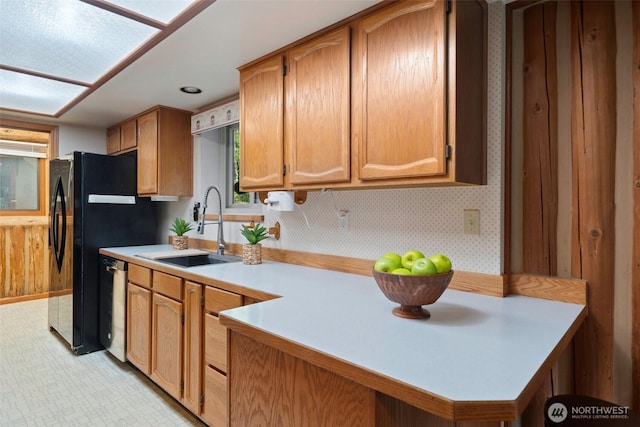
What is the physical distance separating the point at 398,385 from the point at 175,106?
2.98 metres

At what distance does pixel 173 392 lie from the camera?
6.85 feet

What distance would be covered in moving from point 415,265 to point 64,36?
2107mm

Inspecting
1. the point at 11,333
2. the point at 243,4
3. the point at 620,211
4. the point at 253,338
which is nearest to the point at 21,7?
the point at 243,4

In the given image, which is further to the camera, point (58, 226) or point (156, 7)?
point (58, 226)

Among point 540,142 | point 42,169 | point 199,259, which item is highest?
point 42,169

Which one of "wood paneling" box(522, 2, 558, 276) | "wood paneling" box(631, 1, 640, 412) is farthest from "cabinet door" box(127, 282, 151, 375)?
"wood paneling" box(631, 1, 640, 412)

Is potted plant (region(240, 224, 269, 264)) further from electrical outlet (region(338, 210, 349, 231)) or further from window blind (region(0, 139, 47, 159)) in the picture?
window blind (region(0, 139, 47, 159))

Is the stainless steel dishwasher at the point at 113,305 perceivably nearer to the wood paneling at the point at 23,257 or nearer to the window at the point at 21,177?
the wood paneling at the point at 23,257

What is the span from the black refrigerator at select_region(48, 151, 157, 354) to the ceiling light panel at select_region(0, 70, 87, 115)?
48cm

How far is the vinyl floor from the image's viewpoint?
1977 mm

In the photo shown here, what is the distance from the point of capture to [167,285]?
2.15 m

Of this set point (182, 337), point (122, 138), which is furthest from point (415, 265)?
point (122, 138)

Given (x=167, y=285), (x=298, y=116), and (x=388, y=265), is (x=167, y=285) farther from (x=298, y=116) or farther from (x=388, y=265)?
(x=388, y=265)

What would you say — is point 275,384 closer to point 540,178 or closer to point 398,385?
point 398,385
